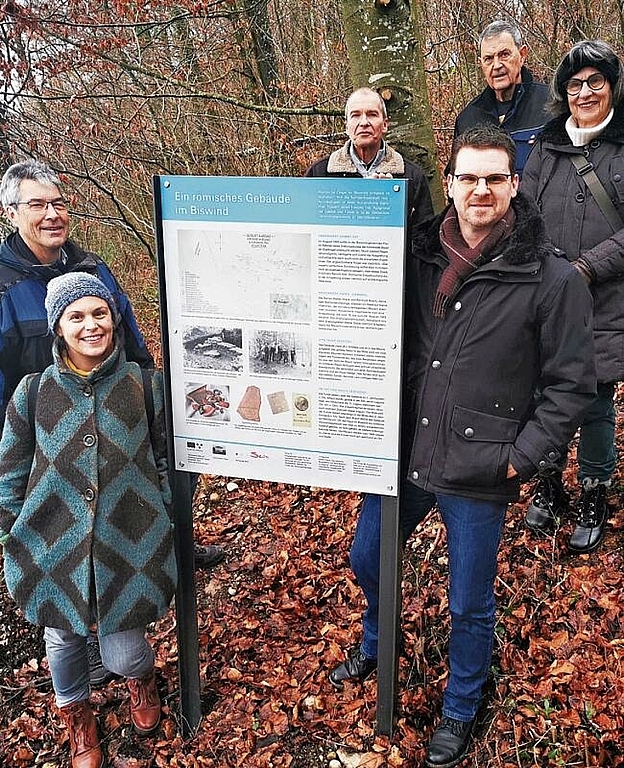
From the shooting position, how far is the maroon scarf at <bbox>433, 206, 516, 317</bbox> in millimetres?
2648

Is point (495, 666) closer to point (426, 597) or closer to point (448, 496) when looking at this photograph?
point (426, 597)

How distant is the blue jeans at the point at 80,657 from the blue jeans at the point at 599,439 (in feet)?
8.01

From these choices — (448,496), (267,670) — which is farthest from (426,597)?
(448,496)

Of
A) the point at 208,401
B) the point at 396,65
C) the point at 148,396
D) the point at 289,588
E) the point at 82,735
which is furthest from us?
the point at 396,65

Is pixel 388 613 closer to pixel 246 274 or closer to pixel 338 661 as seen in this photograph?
pixel 338 661

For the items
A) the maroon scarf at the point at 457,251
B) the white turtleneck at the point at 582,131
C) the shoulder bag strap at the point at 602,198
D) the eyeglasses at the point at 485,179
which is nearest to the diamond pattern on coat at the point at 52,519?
the maroon scarf at the point at 457,251

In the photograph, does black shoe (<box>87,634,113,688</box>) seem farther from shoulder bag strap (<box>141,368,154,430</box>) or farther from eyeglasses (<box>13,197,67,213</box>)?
eyeglasses (<box>13,197,67,213</box>)

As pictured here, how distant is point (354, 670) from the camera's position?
365 centimetres

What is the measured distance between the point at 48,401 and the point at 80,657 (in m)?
1.19

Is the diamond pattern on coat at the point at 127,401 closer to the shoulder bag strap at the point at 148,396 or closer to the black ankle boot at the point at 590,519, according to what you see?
the shoulder bag strap at the point at 148,396

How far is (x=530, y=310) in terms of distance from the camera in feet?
8.55

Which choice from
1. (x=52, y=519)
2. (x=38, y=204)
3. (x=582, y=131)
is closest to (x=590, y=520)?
(x=582, y=131)

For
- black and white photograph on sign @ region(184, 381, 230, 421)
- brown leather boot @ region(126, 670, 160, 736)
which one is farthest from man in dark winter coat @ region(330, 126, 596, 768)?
brown leather boot @ region(126, 670, 160, 736)

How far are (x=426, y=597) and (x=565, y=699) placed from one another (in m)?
1.01
